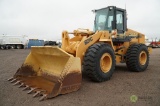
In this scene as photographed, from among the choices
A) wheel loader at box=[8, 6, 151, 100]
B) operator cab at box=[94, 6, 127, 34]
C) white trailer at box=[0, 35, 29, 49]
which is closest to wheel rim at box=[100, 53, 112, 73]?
wheel loader at box=[8, 6, 151, 100]

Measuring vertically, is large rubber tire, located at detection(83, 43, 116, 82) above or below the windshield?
below

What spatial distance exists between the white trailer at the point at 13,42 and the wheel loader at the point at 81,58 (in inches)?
1195

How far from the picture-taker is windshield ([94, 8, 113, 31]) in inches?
297

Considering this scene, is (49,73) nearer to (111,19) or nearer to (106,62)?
(106,62)

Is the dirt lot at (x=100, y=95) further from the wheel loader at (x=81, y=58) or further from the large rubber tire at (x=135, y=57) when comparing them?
the large rubber tire at (x=135, y=57)

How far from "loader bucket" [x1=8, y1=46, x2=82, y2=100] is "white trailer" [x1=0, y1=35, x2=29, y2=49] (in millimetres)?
31333

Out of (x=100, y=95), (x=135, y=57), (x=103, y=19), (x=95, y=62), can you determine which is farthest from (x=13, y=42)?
(x=100, y=95)

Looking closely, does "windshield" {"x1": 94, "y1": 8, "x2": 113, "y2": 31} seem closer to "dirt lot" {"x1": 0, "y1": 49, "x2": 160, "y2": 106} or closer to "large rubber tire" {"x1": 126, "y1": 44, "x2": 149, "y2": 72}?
"large rubber tire" {"x1": 126, "y1": 44, "x2": 149, "y2": 72}

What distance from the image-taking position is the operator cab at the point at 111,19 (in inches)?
297

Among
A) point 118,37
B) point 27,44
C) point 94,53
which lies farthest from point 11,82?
point 27,44

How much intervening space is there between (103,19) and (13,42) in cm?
3130

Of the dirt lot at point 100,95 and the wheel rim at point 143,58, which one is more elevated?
the wheel rim at point 143,58

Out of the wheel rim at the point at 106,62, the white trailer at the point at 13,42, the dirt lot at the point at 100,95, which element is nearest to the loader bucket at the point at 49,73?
the dirt lot at the point at 100,95

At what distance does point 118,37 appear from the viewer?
24.7ft
